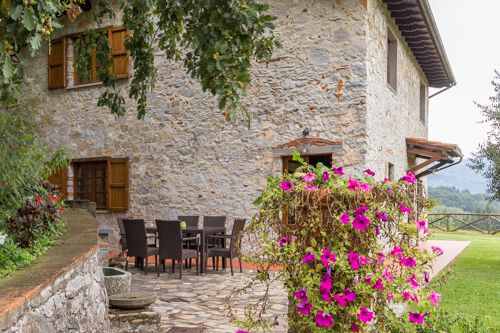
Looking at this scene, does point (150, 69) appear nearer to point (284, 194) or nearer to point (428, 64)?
point (284, 194)

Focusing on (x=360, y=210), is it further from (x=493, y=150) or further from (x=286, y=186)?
(x=493, y=150)

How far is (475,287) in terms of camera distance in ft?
22.8

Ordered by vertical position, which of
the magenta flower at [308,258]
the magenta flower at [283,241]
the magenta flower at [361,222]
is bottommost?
the magenta flower at [308,258]

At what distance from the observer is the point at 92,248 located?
12.4 feet

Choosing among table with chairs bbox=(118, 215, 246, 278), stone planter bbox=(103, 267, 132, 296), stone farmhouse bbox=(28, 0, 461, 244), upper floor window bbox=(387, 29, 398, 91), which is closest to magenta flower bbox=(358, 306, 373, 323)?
stone planter bbox=(103, 267, 132, 296)

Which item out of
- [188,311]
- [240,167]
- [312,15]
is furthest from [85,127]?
[188,311]

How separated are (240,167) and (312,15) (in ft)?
9.00

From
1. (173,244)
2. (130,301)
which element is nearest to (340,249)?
(130,301)

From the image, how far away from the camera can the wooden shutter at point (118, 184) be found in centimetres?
987

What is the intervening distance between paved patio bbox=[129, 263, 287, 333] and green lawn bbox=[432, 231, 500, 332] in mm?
1818

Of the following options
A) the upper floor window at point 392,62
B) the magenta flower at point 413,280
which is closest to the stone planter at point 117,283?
the magenta flower at point 413,280

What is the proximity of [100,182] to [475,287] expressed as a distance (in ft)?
23.2

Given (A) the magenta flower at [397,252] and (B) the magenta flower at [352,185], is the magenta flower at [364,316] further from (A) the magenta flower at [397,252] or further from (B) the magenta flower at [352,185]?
(B) the magenta flower at [352,185]

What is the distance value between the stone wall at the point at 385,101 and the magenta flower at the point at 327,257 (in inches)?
213
